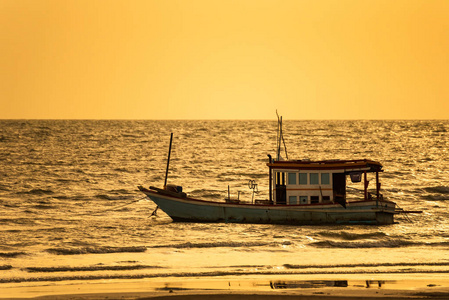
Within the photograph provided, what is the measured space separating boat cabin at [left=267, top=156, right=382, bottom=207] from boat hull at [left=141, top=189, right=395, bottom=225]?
470mm

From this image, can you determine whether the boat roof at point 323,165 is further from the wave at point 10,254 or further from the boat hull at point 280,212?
the wave at point 10,254

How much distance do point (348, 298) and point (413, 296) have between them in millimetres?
1692

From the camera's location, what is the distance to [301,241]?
109 feet

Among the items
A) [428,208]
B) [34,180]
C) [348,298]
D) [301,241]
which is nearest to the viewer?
[348,298]

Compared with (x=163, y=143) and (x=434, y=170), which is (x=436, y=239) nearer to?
(x=434, y=170)

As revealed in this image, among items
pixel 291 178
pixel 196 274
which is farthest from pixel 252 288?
pixel 291 178

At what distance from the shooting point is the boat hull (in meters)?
38.1

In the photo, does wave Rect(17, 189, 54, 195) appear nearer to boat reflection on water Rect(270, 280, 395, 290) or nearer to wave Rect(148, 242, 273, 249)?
wave Rect(148, 242, 273, 249)

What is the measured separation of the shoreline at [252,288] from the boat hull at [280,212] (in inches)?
534

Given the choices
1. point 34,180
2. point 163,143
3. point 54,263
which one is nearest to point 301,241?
point 54,263

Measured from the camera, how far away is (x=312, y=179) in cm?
3819

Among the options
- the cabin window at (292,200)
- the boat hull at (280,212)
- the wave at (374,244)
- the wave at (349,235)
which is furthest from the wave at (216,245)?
the cabin window at (292,200)

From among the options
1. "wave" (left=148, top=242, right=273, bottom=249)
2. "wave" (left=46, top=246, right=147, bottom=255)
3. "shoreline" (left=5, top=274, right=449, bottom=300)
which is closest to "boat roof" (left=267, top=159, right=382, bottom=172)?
"wave" (left=148, top=242, right=273, bottom=249)

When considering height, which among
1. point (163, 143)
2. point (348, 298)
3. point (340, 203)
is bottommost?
point (348, 298)
